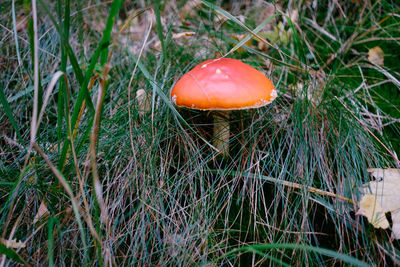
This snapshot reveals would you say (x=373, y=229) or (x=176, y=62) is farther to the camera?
(x=176, y=62)

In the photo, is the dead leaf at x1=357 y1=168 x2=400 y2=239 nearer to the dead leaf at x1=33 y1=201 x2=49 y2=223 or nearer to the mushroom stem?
the mushroom stem

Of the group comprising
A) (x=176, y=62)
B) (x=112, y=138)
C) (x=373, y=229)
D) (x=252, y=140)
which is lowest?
(x=373, y=229)

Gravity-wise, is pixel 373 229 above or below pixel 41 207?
below

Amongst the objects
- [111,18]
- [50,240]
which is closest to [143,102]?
[111,18]

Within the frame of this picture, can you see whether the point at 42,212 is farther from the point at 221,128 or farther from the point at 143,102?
the point at 221,128

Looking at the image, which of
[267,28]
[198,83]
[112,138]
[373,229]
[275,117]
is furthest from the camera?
[267,28]

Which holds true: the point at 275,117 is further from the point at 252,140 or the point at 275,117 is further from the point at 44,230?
the point at 44,230

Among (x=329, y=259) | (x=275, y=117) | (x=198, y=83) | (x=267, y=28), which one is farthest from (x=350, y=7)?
(x=329, y=259)
